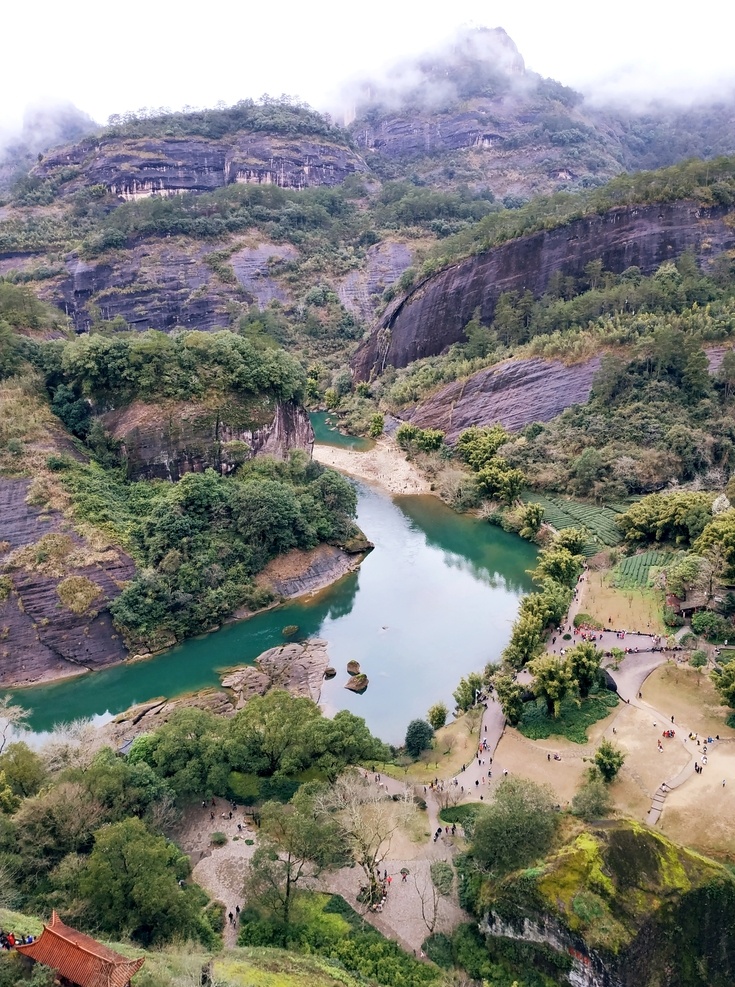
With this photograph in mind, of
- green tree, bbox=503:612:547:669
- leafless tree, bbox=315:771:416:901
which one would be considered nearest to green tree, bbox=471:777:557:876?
leafless tree, bbox=315:771:416:901

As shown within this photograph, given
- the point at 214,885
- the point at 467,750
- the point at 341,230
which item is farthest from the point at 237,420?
the point at 341,230

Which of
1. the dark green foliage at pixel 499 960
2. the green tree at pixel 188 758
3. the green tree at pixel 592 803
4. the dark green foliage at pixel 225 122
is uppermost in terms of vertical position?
the dark green foliage at pixel 225 122

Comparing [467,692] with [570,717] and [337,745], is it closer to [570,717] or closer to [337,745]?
[570,717]

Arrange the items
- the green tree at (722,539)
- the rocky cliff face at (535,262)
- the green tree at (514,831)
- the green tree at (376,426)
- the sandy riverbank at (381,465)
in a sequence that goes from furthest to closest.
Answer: the green tree at (376,426) → the rocky cliff face at (535,262) → the sandy riverbank at (381,465) → the green tree at (722,539) → the green tree at (514,831)

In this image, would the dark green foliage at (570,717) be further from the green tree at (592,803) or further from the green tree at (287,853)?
the green tree at (287,853)

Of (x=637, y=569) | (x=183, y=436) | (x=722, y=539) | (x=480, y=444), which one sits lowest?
(x=637, y=569)

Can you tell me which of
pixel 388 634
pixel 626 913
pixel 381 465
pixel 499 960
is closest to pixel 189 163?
pixel 381 465

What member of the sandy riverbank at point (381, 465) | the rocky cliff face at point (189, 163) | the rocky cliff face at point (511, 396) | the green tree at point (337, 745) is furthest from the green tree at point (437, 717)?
the rocky cliff face at point (189, 163)
